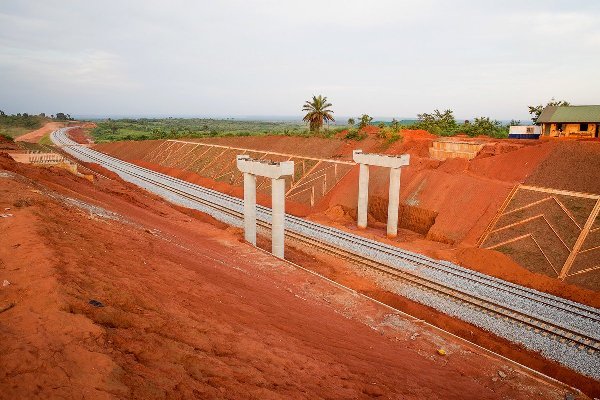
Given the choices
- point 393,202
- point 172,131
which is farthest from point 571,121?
point 172,131

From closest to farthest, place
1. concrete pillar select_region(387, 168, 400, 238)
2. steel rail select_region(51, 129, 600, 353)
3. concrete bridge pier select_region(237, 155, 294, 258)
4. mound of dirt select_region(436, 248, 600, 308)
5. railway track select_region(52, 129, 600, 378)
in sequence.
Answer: steel rail select_region(51, 129, 600, 353)
railway track select_region(52, 129, 600, 378)
mound of dirt select_region(436, 248, 600, 308)
concrete bridge pier select_region(237, 155, 294, 258)
concrete pillar select_region(387, 168, 400, 238)

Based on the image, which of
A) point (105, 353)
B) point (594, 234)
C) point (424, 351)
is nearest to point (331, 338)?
point (424, 351)

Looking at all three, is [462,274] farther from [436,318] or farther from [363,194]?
[363,194]

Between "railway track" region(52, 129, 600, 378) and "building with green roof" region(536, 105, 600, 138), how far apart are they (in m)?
27.9

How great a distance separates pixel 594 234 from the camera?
69.4 feet

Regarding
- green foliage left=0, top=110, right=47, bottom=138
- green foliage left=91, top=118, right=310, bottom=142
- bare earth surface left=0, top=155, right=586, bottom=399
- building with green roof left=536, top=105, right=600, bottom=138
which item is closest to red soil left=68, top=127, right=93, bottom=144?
green foliage left=91, top=118, right=310, bottom=142

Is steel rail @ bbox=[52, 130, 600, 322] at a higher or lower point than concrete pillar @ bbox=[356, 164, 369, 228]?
lower

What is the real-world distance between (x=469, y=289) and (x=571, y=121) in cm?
3066

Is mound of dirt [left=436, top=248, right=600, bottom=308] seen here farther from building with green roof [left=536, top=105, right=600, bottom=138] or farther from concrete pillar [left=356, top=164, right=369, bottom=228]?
building with green roof [left=536, top=105, right=600, bottom=138]

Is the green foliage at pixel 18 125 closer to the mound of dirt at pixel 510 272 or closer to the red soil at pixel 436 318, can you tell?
the red soil at pixel 436 318

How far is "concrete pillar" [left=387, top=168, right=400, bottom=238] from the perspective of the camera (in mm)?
27281

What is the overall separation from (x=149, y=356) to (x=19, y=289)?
3.29m

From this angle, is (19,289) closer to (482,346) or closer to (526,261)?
(482,346)

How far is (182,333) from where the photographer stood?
8.23 m
